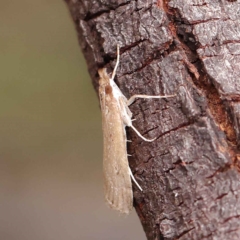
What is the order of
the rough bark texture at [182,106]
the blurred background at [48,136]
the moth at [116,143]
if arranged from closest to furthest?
the rough bark texture at [182,106] < the moth at [116,143] < the blurred background at [48,136]

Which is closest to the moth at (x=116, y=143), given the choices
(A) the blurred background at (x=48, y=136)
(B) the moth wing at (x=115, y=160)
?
(B) the moth wing at (x=115, y=160)

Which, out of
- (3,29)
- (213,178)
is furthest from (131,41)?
(3,29)

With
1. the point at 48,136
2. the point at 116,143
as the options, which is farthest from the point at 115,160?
the point at 48,136

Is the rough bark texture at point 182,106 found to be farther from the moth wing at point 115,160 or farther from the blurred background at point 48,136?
the blurred background at point 48,136

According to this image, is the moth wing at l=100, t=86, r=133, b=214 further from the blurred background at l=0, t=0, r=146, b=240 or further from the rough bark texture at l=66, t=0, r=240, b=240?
the blurred background at l=0, t=0, r=146, b=240

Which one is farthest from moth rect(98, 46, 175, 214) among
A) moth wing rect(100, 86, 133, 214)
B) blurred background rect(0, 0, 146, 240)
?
blurred background rect(0, 0, 146, 240)

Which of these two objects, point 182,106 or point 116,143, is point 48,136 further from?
point 182,106

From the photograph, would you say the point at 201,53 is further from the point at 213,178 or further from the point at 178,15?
the point at 213,178
